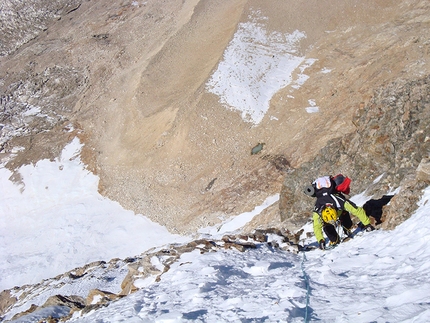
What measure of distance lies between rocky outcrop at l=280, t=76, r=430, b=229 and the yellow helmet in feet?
3.23

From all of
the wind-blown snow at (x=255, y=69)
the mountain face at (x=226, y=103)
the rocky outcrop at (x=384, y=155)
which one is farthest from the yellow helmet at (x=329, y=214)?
the wind-blown snow at (x=255, y=69)

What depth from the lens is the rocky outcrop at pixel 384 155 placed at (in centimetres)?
889

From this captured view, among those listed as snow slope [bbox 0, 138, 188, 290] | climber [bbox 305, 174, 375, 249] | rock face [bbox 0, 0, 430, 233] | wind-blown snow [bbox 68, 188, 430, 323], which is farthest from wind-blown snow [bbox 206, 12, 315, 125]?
wind-blown snow [bbox 68, 188, 430, 323]

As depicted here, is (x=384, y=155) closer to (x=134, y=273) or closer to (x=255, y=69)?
(x=134, y=273)

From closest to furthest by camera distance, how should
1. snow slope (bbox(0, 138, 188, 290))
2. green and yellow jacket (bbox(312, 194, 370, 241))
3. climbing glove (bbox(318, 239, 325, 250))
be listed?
green and yellow jacket (bbox(312, 194, 370, 241)) < climbing glove (bbox(318, 239, 325, 250)) < snow slope (bbox(0, 138, 188, 290))

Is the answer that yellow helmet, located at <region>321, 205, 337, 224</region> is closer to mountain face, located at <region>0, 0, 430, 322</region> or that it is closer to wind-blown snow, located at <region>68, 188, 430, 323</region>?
wind-blown snow, located at <region>68, 188, 430, 323</region>

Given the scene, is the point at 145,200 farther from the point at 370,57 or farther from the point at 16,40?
the point at 16,40

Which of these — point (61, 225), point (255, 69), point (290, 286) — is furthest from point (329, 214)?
point (61, 225)

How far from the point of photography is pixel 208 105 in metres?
23.1

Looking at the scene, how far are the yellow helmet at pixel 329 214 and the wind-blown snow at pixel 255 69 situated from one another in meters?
14.0

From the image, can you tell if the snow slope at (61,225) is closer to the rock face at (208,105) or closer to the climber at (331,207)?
the rock face at (208,105)

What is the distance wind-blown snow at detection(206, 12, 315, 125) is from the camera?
76.9 feet

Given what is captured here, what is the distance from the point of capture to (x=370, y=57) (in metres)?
22.4

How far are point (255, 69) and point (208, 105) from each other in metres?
4.05
